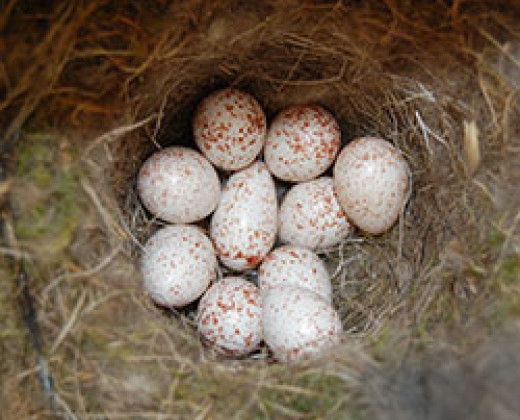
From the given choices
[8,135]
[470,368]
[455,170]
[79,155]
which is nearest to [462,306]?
[470,368]

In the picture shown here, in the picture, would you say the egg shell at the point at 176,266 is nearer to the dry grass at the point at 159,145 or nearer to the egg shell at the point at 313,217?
the dry grass at the point at 159,145

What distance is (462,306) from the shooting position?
1407mm

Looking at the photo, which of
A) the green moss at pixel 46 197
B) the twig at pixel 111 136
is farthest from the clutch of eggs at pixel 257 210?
the green moss at pixel 46 197

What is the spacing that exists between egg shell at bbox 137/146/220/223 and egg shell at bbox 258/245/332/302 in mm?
227

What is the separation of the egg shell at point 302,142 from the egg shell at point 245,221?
0.08 m

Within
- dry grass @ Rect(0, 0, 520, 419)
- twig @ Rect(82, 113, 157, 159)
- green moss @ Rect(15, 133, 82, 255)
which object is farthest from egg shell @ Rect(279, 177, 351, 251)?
green moss @ Rect(15, 133, 82, 255)

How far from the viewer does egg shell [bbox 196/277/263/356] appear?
5.14 feet

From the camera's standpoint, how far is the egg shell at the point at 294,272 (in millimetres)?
1656

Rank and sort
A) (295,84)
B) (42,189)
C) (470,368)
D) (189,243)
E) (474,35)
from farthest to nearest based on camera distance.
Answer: (295,84), (189,243), (474,35), (42,189), (470,368)

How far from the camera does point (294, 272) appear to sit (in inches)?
65.4

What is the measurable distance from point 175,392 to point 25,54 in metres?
0.77

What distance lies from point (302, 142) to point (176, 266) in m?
0.49

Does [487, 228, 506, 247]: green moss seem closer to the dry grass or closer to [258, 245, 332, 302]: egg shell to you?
the dry grass

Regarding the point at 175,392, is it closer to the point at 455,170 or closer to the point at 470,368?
the point at 470,368
